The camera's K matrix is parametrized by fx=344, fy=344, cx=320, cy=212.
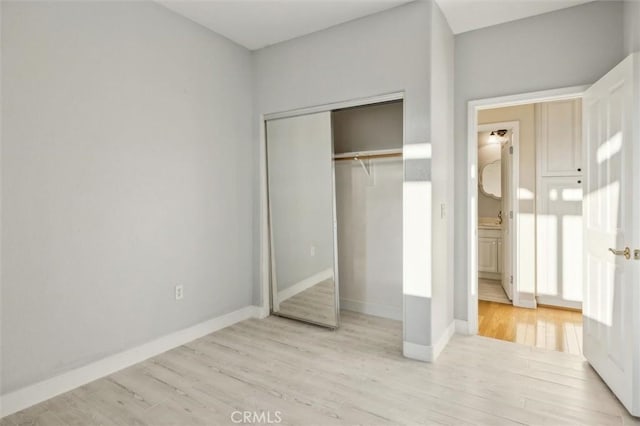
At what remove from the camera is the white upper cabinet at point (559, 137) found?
3.82 meters

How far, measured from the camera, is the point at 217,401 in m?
2.12

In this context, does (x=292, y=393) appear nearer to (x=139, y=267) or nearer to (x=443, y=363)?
(x=443, y=363)

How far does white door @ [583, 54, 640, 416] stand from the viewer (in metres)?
1.98

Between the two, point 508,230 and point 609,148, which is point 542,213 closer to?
point 508,230

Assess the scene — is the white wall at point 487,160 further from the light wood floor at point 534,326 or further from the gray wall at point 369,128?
the gray wall at point 369,128

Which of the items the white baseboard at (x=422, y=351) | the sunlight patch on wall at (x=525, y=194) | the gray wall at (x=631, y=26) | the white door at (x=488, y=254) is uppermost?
the gray wall at (x=631, y=26)

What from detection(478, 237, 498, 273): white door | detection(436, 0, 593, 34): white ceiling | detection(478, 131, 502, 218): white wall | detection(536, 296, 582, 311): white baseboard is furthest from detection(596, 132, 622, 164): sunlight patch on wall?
detection(478, 131, 502, 218): white wall

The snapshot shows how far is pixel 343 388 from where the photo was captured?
2.26 meters

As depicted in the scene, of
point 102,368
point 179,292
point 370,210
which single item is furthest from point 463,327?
point 102,368

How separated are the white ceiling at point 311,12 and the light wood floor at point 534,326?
2.80 metres

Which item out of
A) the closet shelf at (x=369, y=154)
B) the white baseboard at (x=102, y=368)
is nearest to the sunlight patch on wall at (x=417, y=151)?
the closet shelf at (x=369, y=154)

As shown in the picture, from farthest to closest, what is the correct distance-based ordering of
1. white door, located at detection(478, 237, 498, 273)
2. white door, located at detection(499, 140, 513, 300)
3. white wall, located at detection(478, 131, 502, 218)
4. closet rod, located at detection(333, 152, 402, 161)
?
white wall, located at detection(478, 131, 502, 218) < white door, located at detection(478, 237, 498, 273) < white door, located at detection(499, 140, 513, 300) < closet rod, located at detection(333, 152, 402, 161)

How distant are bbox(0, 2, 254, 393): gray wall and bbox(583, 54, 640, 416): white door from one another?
301cm

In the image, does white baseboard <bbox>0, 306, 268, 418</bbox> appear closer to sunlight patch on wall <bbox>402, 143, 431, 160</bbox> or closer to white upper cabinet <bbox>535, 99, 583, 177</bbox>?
sunlight patch on wall <bbox>402, 143, 431, 160</bbox>
